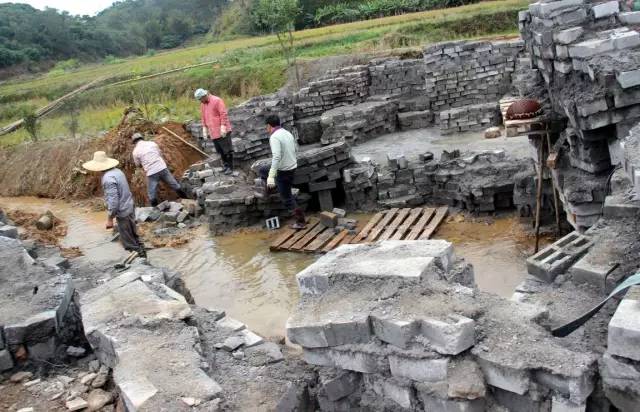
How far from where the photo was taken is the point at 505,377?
10.4ft

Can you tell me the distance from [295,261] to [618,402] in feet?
17.9

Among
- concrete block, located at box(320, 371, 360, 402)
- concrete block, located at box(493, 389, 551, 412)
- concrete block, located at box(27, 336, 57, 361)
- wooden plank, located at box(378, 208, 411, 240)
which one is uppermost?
concrete block, located at box(27, 336, 57, 361)

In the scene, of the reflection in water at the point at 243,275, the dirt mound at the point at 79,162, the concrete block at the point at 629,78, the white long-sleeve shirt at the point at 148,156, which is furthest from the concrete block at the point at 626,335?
the dirt mound at the point at 79,162

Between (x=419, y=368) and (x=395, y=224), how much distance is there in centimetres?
506

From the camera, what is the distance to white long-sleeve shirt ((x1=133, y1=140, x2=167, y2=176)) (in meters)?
10.3

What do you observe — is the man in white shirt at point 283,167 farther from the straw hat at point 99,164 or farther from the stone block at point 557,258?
the stone block at point 557,258

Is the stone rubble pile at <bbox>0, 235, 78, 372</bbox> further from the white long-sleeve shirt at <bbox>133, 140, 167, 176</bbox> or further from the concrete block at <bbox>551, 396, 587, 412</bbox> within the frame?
the white long-sleeve shirt at <bbox>133, 140, 167, 176</bbox>

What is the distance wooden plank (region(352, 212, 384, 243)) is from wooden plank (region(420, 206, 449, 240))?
851 millimetres

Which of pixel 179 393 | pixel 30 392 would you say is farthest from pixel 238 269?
pixel 179 393

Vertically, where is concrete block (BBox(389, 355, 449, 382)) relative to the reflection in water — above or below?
above

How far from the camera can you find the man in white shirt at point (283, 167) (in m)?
8.50

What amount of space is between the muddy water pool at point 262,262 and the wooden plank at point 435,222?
12 cm

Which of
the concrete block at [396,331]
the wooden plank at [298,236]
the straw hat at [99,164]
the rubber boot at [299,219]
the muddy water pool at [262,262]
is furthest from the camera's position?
the rubber boot at [299,219]

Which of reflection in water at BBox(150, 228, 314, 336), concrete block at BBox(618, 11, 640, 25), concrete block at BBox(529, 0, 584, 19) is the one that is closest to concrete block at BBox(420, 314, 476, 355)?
reflection in water at BBox(150, 228, 314, 336)
